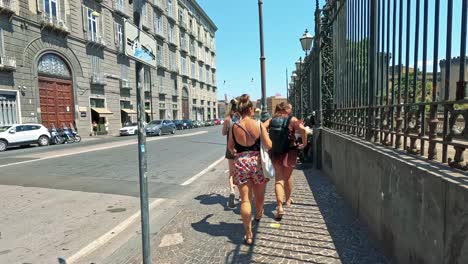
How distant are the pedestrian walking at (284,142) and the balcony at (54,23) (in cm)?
2694

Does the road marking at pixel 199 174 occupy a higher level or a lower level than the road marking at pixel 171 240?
lower

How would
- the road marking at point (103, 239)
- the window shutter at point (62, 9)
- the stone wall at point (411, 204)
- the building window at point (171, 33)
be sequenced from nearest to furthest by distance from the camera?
the stone wall at point (411, 204) < the road marking at point (103, 239) < the window shutter at point (62, 9) < the building window at point (171, 33)

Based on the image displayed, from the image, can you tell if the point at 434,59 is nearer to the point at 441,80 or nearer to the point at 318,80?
the point at 441,80

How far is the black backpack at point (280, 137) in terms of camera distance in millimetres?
4836

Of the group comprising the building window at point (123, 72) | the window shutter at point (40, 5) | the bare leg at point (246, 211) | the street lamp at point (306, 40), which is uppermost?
the window shutter at point (40, 5)

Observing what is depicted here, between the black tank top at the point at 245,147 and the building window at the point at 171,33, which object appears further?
the building window at the point at 171,33

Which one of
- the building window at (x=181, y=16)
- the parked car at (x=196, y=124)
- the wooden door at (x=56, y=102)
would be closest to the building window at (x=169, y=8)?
the building window at (x=181, y=16)

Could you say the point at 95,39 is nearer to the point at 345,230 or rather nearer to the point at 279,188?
the point at 279,188

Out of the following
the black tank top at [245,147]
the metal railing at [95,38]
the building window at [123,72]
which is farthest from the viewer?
the building window at [123,72]

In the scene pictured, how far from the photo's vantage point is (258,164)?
12.8 ft

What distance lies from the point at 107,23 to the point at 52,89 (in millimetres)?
10776

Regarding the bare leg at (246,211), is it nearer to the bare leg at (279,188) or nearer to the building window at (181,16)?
the bare leg at (279,188)

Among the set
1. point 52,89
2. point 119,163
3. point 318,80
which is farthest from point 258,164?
point 52,89

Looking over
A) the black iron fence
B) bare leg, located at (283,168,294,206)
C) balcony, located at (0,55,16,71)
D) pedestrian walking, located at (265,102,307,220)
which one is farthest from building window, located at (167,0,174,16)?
bare leg, located at (283,168,294,206)
